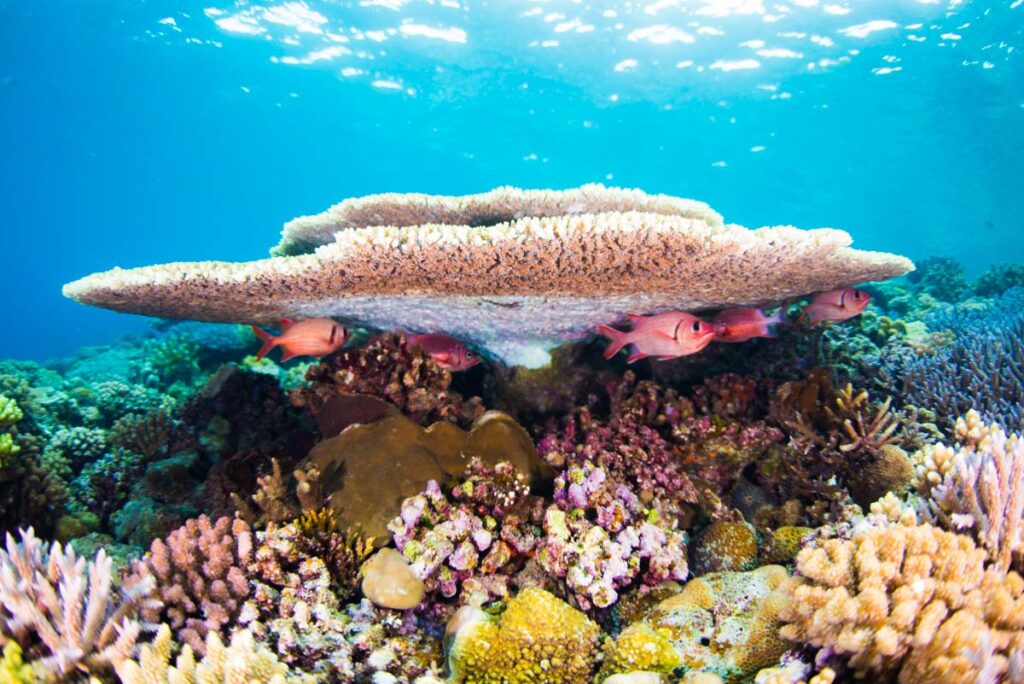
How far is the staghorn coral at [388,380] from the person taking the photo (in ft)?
13.6

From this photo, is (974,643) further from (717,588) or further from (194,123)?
(194,123)

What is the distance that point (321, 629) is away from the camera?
236 cm

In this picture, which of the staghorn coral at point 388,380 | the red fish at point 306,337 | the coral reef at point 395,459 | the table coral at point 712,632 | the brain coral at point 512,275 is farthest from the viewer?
the staghorn coral at point 388,380

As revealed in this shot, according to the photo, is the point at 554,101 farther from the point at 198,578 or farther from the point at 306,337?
the point at 198,578

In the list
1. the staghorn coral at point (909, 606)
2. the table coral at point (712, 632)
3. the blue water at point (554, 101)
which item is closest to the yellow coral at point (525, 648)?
the table coral at point (712, 632)

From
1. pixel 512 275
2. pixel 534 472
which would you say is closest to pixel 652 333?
pixel 512 275

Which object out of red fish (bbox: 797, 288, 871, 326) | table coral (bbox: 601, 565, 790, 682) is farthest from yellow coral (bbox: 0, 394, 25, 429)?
red fish (bbox: 797, 288, 871, 326)

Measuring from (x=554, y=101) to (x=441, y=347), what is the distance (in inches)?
1817

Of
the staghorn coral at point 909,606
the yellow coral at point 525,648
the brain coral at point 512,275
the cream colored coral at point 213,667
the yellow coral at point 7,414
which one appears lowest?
the yellow coral at point 525,648

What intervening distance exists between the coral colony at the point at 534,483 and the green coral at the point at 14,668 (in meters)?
0.02

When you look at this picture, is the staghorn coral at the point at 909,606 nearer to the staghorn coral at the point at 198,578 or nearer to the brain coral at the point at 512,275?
the brain coral at the point at 512,275

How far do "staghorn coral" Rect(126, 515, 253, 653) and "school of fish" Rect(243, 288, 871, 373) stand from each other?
56.0 inches

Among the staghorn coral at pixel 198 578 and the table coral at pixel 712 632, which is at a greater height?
the staghorn coral at pixel 198 578

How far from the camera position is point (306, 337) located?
383cm
